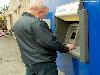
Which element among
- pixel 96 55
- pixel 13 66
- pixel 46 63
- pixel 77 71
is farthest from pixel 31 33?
pixel 13 66

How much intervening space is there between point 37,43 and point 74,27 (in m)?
0.81

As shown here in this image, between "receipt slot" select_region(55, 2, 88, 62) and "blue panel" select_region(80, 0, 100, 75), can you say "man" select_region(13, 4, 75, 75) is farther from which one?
"blue panel" select_region(80, 0, 100, 75)

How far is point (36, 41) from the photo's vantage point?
4.02 m

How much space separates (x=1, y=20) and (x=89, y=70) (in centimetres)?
4209

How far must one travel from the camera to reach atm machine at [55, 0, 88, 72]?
326 centimetres

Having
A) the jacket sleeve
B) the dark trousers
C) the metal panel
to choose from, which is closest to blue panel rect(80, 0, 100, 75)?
the metal panel

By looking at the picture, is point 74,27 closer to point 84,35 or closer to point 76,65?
point 76,65

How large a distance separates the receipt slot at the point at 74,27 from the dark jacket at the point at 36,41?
29 cm

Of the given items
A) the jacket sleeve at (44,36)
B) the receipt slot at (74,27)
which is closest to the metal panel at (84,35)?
the receipt slot at (74,27)

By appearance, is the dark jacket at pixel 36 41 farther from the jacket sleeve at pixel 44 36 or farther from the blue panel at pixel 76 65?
the blue panel at pixel 76 65

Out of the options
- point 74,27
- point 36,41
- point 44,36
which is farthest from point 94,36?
point 74,27

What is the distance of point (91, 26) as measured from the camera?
3.18m

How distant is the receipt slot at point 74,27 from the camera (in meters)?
3.26

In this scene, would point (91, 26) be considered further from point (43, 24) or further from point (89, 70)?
point (43, 24)
